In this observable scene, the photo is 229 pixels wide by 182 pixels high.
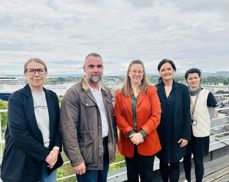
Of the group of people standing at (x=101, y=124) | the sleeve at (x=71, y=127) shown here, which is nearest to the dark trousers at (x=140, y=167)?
the group of people standing at (x=101, y=124)

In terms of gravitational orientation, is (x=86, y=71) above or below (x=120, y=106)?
above

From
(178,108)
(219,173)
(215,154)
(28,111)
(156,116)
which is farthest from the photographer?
(215,154)

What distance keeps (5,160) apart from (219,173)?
121 inches

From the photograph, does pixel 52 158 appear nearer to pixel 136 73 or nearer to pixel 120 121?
pixel 120 121

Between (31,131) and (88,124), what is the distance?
0.46 meters

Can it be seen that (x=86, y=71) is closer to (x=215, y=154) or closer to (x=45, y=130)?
(x=45, y=130)

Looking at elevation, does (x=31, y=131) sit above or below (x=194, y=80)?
below

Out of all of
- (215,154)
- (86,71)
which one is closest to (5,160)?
(86,71)

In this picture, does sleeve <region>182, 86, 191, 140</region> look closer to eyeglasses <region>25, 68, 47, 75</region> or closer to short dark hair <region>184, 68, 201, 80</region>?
short dark hair <region>184, 68, 201, 80</region>

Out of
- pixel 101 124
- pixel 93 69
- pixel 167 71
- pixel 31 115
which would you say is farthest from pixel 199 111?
pixel 31 115

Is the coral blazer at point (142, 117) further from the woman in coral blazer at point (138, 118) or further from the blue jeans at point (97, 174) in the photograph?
the blue jeans at point (97, 174)

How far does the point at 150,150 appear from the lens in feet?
8.45

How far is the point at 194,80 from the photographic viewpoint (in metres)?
3.07

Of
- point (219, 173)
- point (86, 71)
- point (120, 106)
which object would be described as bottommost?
point (219, 173)
